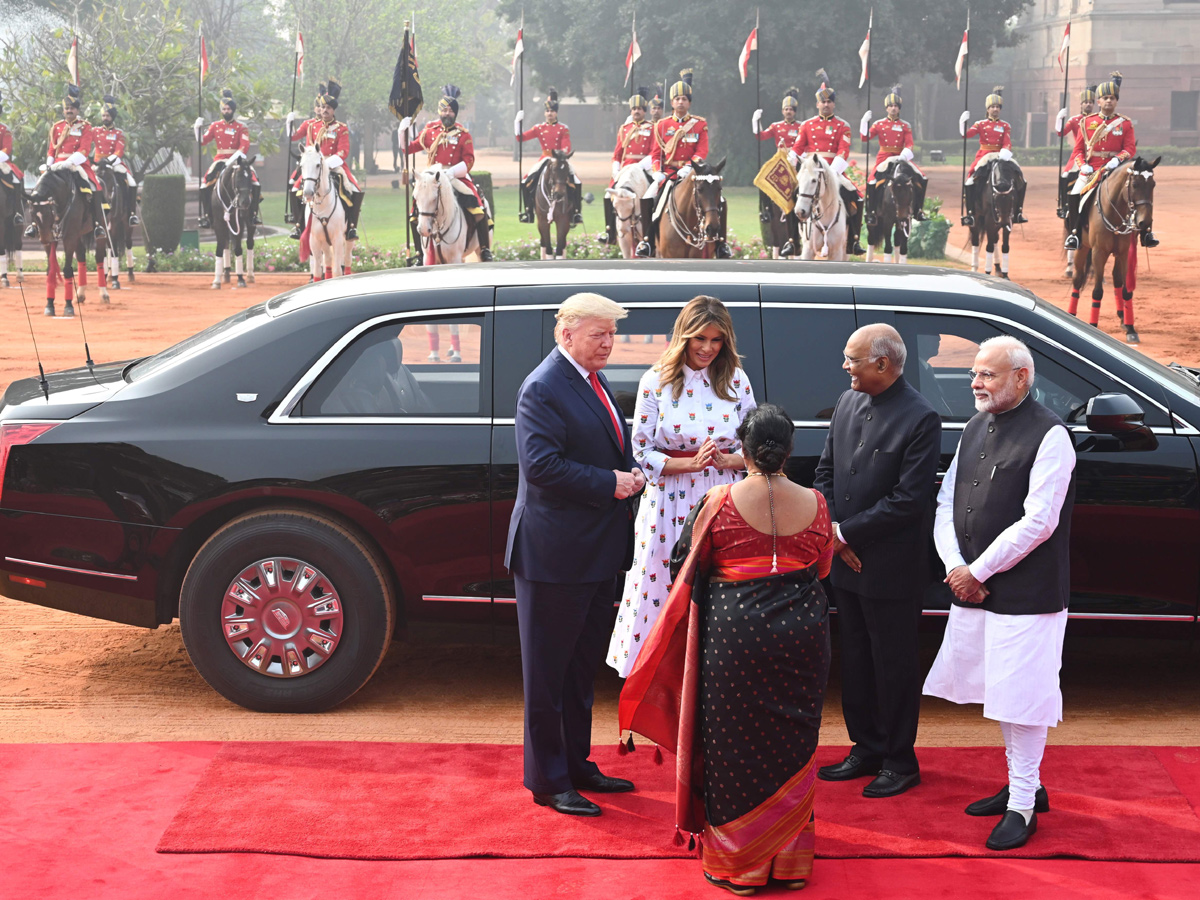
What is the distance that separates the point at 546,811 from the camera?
5094 mm

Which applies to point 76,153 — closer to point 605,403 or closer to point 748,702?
point 605,403

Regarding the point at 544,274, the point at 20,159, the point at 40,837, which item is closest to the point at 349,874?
the point at 40,837

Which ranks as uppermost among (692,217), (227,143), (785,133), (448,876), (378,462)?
(785,133)

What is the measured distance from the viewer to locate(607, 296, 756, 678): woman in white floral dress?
514 centimetres

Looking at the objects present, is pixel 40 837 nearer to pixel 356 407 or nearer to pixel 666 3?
pixel 356 407

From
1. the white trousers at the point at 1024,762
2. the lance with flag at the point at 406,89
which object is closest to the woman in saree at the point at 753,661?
the white trousers at the point at 1024,762

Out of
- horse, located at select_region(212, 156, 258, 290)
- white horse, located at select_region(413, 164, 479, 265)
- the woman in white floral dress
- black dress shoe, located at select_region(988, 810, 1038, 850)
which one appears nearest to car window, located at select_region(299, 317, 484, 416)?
the woman in white floral dress

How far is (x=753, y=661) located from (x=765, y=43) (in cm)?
4414

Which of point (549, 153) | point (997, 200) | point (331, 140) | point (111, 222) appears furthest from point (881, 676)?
point (111, 222)

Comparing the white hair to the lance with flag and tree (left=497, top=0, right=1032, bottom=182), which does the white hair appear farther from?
tree (left=497, top=0, right=1032, bottom=182)

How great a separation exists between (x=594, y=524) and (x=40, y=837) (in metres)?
2.18

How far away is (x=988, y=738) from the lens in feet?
19.2

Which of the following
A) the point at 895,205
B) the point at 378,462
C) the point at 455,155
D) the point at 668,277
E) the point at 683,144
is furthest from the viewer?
the point at 895,205

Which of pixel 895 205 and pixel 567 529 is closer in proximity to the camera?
pixel 567 529
